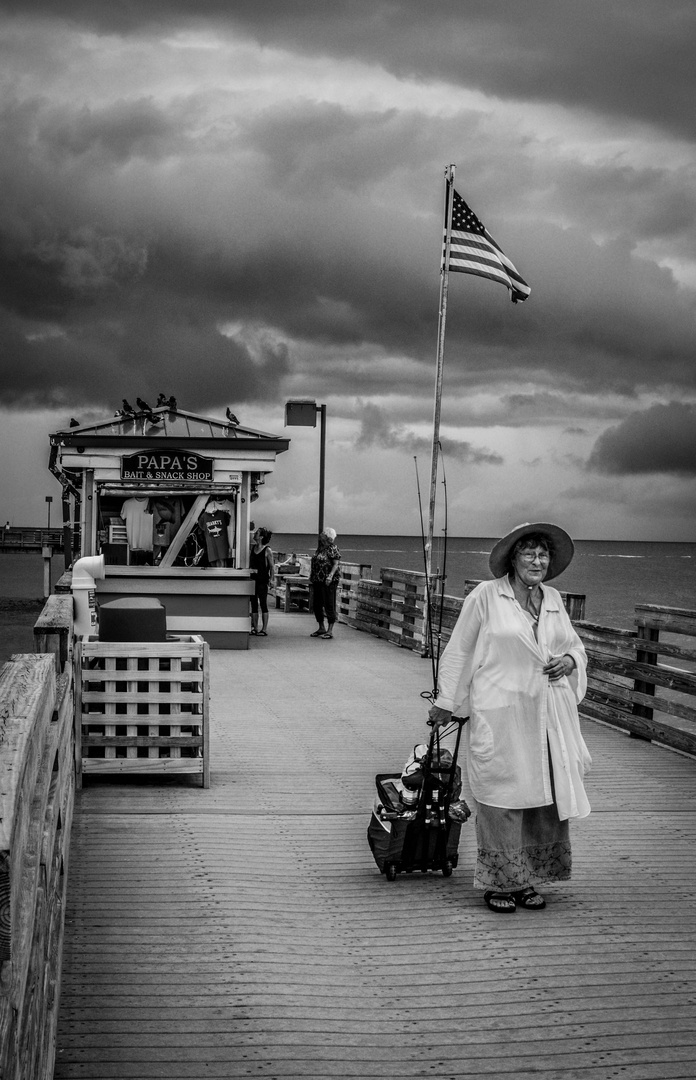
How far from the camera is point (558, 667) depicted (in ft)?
17.2

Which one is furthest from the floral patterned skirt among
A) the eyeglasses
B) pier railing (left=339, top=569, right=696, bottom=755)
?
pier railing (left=339, top=569, right=696, bottom=755)

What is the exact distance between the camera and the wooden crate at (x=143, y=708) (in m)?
7.95

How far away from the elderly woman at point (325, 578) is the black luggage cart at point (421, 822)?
Answer: 41.5 ft

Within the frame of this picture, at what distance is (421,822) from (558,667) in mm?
1122

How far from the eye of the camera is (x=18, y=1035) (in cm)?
221

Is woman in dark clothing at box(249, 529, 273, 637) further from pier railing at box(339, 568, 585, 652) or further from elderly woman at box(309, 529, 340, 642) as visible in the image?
pier railing at box(339, 568, 585, 652)

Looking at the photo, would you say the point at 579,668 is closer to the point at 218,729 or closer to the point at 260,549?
the point at 218,729

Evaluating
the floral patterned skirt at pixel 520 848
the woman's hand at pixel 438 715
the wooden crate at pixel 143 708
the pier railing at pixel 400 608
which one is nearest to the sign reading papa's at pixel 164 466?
the pier railing at pixel 400 608

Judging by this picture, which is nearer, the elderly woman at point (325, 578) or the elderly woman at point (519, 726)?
the elderly woman at point (519, 726)

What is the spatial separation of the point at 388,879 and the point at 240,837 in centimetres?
116

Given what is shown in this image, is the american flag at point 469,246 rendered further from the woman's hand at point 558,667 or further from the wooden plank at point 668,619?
the woman's hand at point 558,667

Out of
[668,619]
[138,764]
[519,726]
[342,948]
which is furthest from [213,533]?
[342,948]

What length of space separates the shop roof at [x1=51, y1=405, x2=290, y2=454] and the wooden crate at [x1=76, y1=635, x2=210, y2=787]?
9.86m

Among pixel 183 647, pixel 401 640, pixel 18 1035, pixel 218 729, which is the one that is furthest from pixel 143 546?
pixel 18 1035
